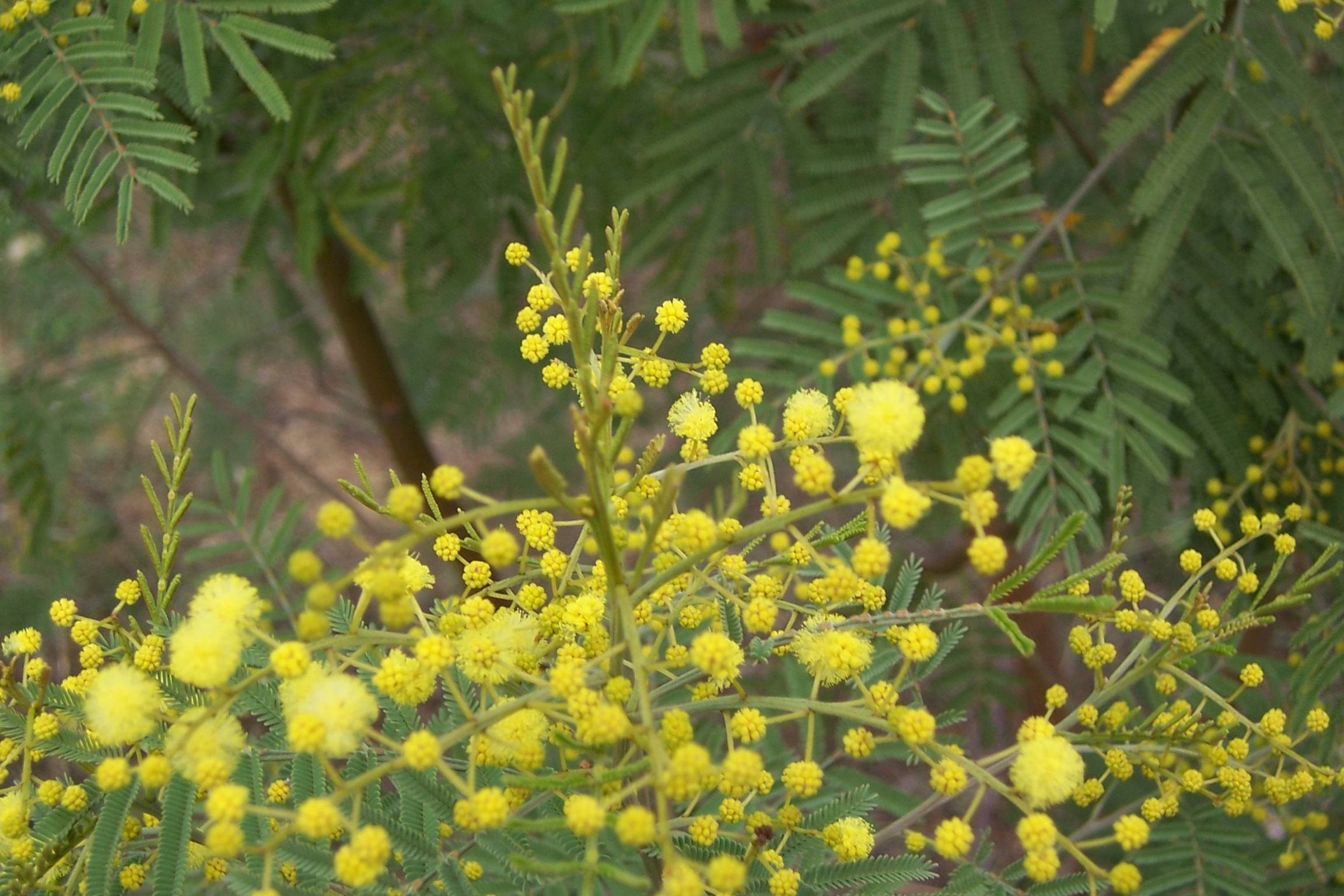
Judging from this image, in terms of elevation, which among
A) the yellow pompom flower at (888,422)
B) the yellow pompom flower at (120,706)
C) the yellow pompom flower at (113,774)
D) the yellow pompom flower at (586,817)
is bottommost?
the yellow pompom flower at (586,817)

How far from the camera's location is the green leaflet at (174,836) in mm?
1188

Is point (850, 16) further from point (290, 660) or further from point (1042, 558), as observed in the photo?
point (290, 660)

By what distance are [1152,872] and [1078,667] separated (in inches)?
81.4

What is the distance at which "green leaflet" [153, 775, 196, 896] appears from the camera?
46.8 inches

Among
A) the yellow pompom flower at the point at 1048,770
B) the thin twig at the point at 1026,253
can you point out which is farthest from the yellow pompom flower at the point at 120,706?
the thin twig at the point at 1026,253

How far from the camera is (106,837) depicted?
1.21 metres

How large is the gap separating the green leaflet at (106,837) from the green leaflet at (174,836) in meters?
0.05

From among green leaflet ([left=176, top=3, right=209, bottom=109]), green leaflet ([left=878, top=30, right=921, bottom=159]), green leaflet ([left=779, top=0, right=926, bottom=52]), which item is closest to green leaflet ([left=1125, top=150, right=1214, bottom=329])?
green leaflet ([left=878, top=30, right=921, bottom=159])

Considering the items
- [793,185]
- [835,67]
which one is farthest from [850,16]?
[793,185]

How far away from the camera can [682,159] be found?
2467mm

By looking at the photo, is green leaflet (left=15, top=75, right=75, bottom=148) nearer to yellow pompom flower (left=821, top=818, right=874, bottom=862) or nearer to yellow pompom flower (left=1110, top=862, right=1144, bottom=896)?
yellow pompom flower (left=821, top=818, right=874, bottom=862)

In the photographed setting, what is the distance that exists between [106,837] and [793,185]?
220 centimetres

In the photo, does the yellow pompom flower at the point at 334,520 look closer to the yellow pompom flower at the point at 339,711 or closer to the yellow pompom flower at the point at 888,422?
the yellow pompom flower at the point at 339,711

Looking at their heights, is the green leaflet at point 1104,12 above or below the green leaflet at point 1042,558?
above
